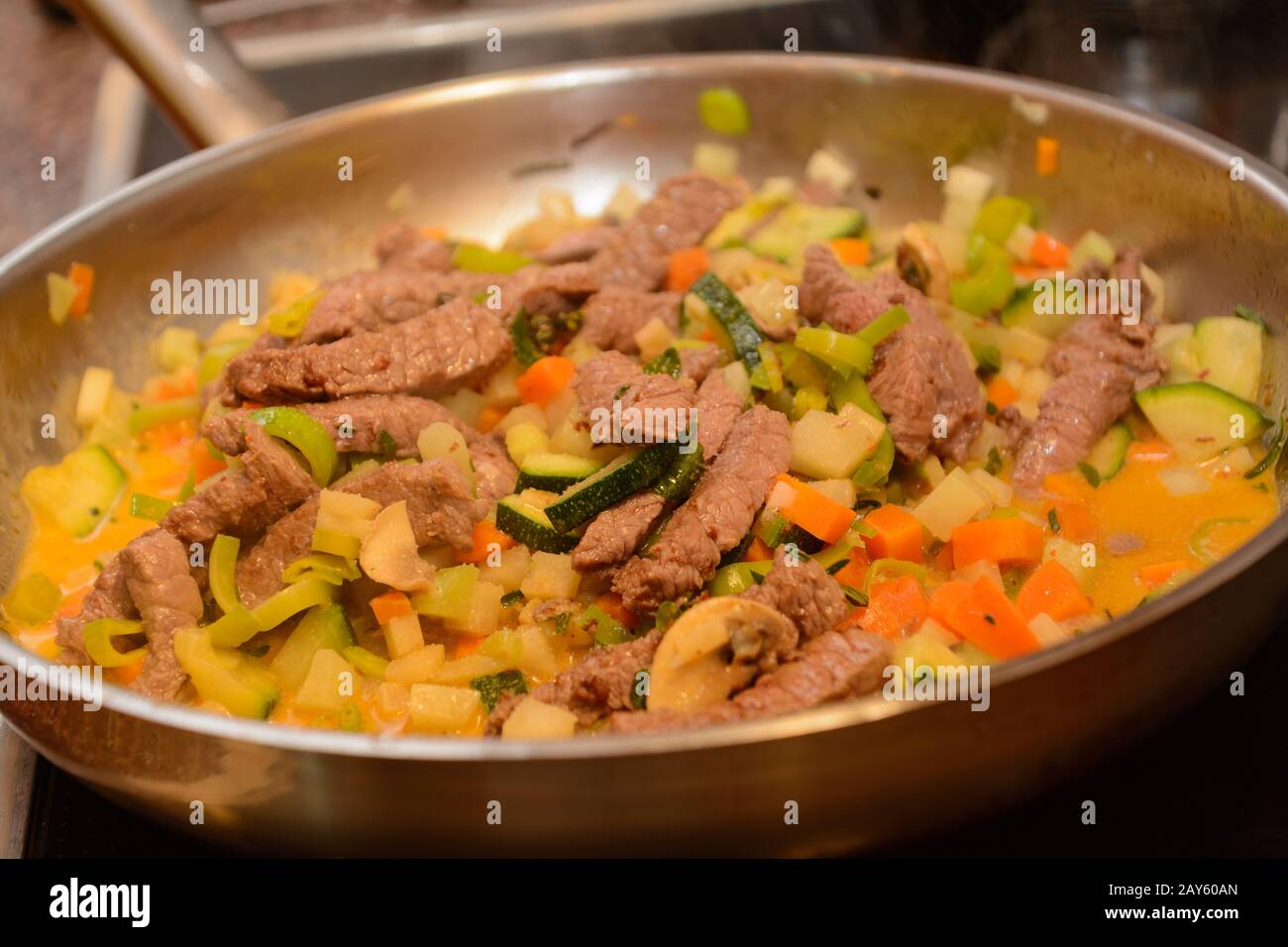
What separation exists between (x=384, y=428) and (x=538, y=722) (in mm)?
790

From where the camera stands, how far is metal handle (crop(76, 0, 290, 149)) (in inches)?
109

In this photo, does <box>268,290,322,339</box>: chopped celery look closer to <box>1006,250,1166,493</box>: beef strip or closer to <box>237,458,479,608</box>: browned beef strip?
<box>237,458,479,608</box>: browned beef strip

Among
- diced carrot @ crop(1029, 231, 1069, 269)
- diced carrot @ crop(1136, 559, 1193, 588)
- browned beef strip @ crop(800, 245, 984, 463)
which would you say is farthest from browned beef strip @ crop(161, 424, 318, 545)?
diced carrot @ crop(1029, 231, 1069, 269)

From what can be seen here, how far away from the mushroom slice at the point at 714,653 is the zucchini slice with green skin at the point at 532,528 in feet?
1.28

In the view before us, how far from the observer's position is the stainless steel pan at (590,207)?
4.74 feet

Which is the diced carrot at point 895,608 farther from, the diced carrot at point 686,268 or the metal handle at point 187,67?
the metal handle at point 187,67

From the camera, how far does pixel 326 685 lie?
1962mm

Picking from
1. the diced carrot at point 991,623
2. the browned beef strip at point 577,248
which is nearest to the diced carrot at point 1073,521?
the diced carrot at point 991,623

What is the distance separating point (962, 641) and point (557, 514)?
0.77 m

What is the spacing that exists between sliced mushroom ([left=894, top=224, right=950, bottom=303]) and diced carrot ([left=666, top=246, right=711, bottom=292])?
50cm

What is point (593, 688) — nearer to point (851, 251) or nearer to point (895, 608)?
point (895, 608)
